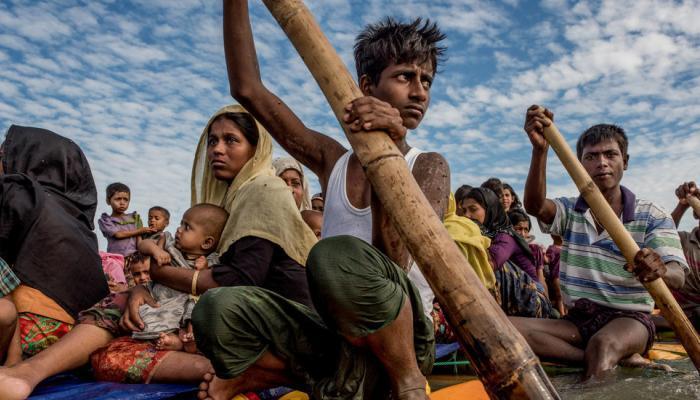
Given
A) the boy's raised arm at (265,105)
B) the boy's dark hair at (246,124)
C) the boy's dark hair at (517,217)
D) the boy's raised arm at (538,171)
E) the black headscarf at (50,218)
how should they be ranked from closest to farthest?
Result: the boy's raised arm at (265,105) → the black headscarf at (50,218) → the boy's dark hair at (246,124) → the boy's raised arm at (538,171) → the boy's dark hair at (517,217)

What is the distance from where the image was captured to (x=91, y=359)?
8.13 ft

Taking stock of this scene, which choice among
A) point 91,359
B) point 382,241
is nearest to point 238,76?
point 382,241

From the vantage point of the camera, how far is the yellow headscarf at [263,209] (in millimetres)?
2412

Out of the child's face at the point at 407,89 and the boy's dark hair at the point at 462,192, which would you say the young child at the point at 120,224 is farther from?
the child's face at the point at 407,89

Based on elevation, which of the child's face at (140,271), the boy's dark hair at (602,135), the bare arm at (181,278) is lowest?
the child's face at (140,271)

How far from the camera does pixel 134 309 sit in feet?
8.07

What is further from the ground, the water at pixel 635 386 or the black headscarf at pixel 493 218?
the black headscarf at pixel 493 218

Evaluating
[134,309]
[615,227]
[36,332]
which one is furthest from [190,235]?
[615,227]

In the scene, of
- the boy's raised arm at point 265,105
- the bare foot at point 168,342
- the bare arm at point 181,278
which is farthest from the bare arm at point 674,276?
the bare foot at point 168,342

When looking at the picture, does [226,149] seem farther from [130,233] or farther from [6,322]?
[130,233]

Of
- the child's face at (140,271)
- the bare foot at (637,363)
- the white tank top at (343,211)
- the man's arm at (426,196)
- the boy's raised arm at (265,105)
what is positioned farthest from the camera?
the child's face at (140,271)

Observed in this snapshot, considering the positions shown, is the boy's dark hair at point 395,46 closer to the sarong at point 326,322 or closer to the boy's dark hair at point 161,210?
the sarong at point 326,322

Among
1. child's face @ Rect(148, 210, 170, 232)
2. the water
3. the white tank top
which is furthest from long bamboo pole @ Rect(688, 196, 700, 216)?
child's face @ Rect(148, 210, 170, 232)

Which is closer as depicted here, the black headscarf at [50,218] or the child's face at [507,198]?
the black headscarf at [50,218]
